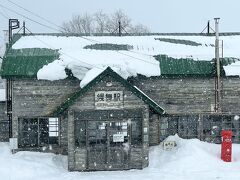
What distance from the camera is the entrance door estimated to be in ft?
64.1

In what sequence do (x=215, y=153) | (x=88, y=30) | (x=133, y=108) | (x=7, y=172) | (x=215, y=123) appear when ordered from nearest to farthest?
(x=7, y=172) < (x=133, y=108) < (x=215, y=153) < (x=215, y=123) < (x=88, y=30)

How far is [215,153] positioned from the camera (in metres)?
20.8

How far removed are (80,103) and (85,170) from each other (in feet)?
10.1

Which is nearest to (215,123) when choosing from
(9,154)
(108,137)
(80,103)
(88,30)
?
(108,137)

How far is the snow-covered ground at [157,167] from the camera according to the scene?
18.2m

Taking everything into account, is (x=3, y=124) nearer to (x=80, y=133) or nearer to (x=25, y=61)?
(x=25, y=61)

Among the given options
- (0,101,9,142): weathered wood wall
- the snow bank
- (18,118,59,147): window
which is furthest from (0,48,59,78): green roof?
the snow bank

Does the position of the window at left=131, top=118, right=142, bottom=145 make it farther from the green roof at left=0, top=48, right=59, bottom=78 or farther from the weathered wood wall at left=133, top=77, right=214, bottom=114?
the green roof at left=0, top=48, right=59, bottom=78

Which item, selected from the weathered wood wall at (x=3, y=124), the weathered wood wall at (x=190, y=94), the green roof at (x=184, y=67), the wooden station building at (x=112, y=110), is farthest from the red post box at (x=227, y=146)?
the weathered wood wall at (x=3, y=124)

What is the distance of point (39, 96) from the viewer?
70.8 ft

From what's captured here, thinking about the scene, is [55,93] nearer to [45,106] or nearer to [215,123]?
[45,106]

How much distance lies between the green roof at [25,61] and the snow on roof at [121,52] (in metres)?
0.41

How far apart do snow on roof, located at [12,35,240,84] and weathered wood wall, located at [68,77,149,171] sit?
1.16m

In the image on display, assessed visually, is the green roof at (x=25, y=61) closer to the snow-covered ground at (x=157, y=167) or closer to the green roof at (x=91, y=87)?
the green roof at (x=91, y=87)
